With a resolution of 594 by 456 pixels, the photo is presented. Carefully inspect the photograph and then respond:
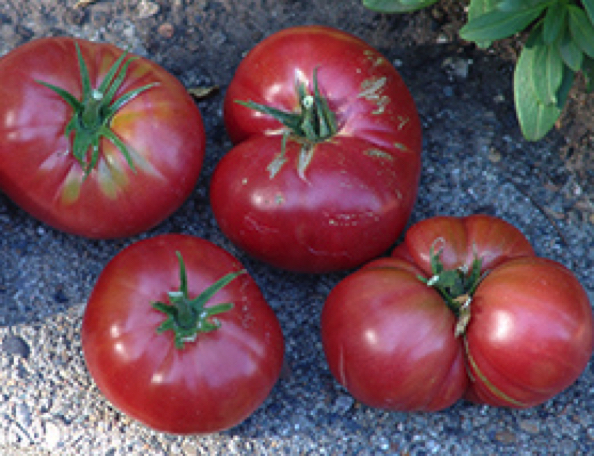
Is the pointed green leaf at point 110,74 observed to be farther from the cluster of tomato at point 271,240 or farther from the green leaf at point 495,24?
the green leaf at point 495,24

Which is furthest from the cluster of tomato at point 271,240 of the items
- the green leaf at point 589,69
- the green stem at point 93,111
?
the green leaf at point 589,69

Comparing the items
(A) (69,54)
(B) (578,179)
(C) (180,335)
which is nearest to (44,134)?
(A) (69,54)

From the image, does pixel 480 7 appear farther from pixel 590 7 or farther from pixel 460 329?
pixel 460 329

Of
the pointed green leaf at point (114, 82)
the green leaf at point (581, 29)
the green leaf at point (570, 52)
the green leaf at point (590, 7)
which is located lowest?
the pointed green leaf at point (114, 82)

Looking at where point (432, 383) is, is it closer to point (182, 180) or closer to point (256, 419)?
point (256, 419)

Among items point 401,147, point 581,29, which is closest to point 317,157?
point 401,147

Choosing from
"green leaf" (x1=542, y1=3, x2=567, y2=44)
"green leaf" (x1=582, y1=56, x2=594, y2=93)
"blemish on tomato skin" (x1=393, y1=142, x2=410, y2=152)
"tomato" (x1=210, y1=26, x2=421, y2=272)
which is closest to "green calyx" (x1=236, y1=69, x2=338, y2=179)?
"tomato" (x1=210, y1=26, x2=421, y2=272)
